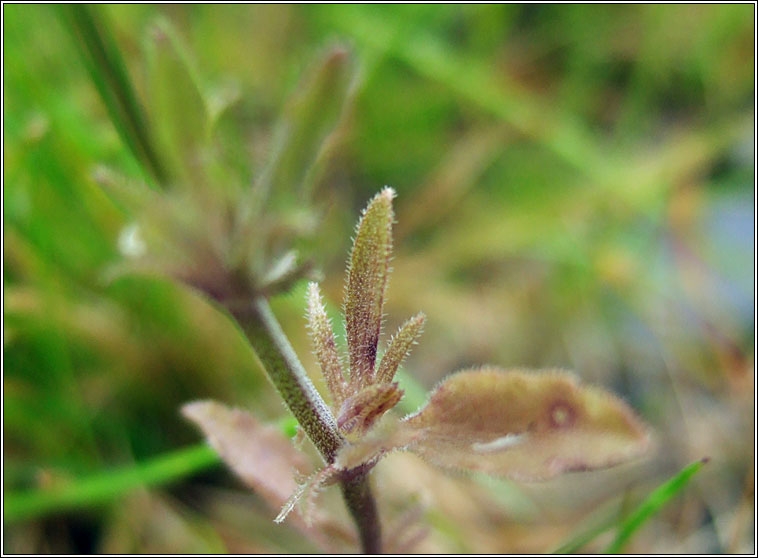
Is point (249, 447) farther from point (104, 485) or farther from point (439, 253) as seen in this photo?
point (439, 253)

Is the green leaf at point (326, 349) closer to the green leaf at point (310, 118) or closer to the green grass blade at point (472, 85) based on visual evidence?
the green leaf at point (310, 118)

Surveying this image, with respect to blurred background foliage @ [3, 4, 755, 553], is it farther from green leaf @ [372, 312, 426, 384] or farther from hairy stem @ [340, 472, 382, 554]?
green leaf @ [372, 312, 426, 384]

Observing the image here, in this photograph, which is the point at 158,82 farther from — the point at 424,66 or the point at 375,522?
the point at 424,66

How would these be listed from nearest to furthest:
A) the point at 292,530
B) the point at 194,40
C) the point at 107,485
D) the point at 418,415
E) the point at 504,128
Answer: the point at 418,415
the point at 107,485
the point at 292,530
the point at 194,40
the point at 504,128

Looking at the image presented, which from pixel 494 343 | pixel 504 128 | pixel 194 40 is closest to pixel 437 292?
pixel 494 343

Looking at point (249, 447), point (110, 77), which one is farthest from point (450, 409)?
point (110, 77)

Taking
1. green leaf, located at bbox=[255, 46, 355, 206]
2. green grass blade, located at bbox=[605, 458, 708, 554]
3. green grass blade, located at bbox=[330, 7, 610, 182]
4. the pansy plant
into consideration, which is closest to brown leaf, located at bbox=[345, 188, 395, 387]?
the pansy plant

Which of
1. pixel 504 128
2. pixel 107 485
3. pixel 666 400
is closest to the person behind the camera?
pixel 107 485
